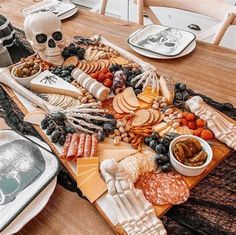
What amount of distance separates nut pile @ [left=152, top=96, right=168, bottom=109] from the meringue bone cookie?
14 centimetres

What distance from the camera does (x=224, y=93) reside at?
0.83 m

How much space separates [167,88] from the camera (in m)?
0.79

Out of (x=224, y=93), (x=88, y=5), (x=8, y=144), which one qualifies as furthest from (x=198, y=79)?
(x=88, y=5)

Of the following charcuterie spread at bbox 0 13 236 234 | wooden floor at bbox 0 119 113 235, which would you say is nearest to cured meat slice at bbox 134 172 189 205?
charcuterie spread at bbox 0 13 236 234

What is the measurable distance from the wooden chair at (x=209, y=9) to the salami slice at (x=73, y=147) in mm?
742

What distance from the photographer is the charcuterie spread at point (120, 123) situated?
559 mm

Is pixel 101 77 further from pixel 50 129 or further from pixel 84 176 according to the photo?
pixel 84 176

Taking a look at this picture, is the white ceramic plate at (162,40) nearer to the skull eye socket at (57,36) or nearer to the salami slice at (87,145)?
the skull eye socket at (57,36)

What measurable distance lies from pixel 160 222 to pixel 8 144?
1.29 feet

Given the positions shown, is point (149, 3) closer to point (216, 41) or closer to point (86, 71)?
point (216, 41)

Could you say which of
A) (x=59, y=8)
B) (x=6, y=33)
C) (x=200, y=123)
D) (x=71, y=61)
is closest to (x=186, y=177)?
(x=200, y=123)

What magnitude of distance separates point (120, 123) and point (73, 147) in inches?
5.4

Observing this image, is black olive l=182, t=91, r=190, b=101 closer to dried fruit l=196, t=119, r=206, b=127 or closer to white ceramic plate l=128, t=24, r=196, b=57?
dried fruit l=196, t=119, r=206, b=127

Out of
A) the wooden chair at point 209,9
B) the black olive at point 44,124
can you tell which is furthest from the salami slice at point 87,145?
the wooden chair at point 209,9
